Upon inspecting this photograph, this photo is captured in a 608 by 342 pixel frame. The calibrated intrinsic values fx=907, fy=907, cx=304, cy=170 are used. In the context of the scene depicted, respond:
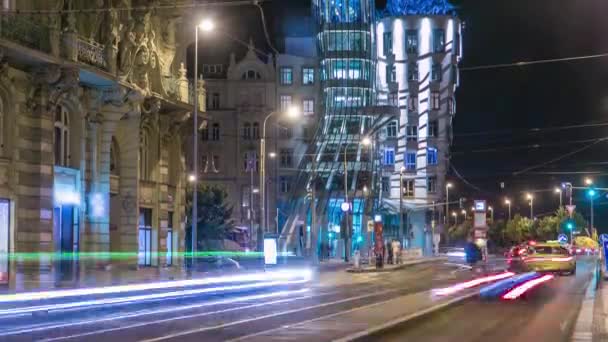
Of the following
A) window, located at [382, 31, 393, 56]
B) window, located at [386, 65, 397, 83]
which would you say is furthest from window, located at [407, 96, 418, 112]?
window, located at [382, 31, 393, 56]

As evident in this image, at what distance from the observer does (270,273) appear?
140 ft

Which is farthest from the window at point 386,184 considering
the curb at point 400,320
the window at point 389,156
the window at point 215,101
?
the curb at point 400,320

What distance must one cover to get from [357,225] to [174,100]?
51.6m

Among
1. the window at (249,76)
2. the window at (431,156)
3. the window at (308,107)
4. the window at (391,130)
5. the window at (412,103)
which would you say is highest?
the window at (249,76)

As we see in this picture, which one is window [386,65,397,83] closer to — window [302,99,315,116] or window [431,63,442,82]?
window [431,63,442,82]

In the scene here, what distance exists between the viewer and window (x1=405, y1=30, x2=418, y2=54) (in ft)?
323

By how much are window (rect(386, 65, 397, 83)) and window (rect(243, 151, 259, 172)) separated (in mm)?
19034

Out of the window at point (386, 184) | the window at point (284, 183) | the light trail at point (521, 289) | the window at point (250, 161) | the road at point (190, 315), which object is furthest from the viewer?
the window at point (386, 184)

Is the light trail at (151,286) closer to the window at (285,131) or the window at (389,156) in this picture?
the window at (285,131)

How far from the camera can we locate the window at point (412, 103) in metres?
99.1

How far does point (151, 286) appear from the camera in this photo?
3156cm

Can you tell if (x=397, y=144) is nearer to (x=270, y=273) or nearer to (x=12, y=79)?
(x=270, y=273)

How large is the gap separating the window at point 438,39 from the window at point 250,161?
2383cm

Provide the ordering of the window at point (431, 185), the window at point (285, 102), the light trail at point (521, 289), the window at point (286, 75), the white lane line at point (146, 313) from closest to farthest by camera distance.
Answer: the white lane line at point (146, 313) → the light trail at point (521, 289) → the window at point (285, 102) → the window at point (286, 75) → the window at point (431, 185)
